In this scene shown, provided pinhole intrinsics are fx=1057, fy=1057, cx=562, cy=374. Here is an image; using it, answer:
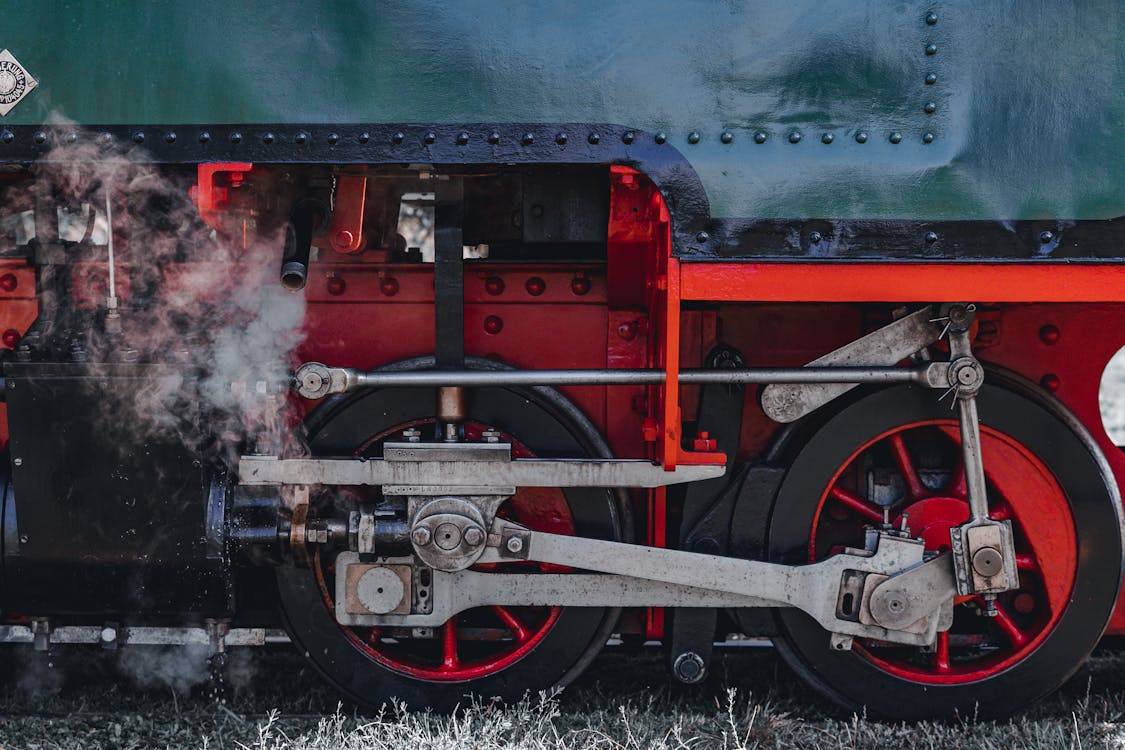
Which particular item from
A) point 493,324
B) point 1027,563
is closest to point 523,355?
point 493,324

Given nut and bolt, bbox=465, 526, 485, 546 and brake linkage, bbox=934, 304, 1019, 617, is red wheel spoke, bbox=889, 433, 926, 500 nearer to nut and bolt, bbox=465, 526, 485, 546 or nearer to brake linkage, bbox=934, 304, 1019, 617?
brake linkage, bbox=934, 304, 1019, 617

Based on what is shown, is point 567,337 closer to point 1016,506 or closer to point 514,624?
point 514,624

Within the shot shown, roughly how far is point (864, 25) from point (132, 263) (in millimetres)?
2240

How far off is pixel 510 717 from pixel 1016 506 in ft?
5.49

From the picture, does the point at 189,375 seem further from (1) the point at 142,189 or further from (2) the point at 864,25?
(2) the point at 864,25

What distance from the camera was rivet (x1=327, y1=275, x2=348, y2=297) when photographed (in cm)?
333

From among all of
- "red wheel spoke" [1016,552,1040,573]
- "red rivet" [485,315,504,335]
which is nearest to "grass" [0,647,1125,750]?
"red wheel spoke" [1016,552,1040,573]

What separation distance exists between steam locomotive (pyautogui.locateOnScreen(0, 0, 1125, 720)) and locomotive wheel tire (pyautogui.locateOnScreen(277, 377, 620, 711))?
0.04 ft

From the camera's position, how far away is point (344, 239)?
296cm

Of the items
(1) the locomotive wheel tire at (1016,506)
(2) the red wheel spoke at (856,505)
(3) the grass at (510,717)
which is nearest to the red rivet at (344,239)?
(3) the grass at (510,717)

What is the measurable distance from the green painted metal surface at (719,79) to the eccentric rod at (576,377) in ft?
1.57

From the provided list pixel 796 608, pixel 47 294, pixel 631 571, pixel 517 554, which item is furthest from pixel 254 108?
pixel 796 608

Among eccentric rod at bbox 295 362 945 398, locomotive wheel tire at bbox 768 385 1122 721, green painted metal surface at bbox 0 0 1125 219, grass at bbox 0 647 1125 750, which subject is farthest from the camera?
locomotive wheel tire at bbox 768 385 1122 721

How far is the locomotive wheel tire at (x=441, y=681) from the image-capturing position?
130 inches
